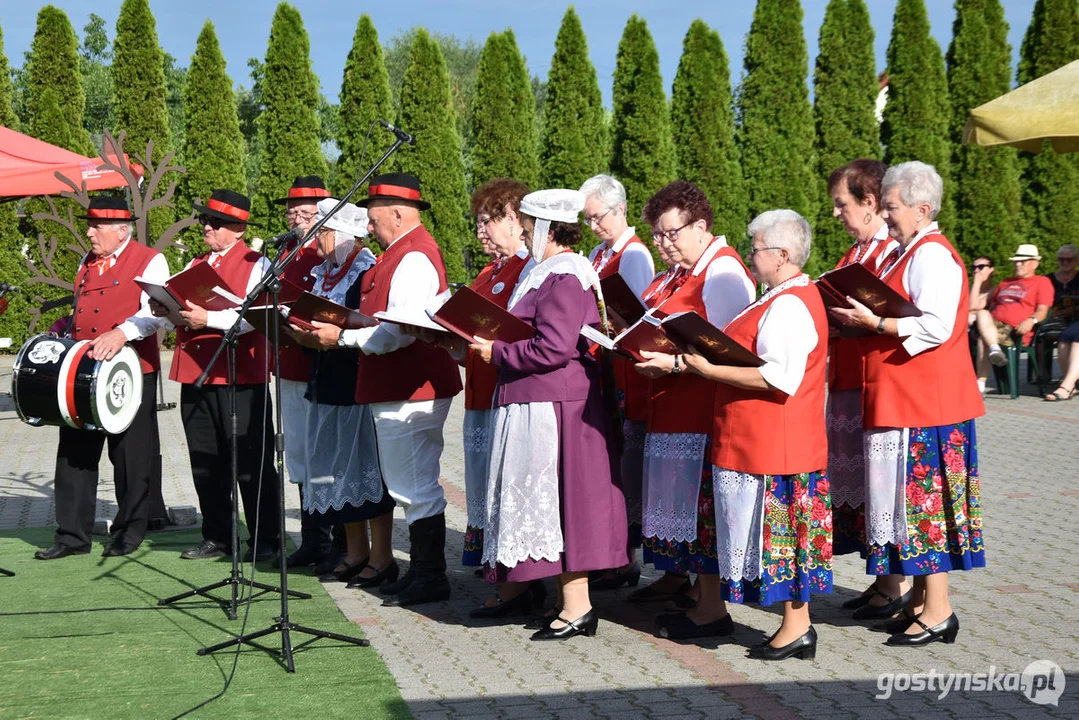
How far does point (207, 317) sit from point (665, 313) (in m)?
2.63

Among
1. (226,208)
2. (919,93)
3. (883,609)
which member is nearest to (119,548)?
A: (226,208)

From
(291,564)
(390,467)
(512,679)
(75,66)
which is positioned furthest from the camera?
(75,66)

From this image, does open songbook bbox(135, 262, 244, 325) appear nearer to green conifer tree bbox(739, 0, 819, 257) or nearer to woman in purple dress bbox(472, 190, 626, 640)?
woman in purple dress bbox(472, 190, 626, 640)

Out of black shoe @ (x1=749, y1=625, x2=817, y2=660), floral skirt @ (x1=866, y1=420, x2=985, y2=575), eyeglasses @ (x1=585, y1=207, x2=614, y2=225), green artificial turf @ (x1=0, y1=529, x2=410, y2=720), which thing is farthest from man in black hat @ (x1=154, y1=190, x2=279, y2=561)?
floral skirt @ (x1=866, y1=420, x2=985, y2=575)

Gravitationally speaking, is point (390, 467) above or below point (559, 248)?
below

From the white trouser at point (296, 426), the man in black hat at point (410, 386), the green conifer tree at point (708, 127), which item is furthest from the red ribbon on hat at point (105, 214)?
the green conifer tree at point (708, 127)

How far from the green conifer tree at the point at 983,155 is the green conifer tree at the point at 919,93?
460 millimetres

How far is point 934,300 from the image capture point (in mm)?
4723

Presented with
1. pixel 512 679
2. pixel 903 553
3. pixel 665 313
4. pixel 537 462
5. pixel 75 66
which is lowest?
pixel 512 679

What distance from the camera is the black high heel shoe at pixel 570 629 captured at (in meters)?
5.12

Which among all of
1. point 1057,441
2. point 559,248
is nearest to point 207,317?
point 559,248

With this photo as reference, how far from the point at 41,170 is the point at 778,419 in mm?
9847

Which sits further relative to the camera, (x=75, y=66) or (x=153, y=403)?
(x=75, y=66)

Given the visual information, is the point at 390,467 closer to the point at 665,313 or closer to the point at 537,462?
the point at 537,462
